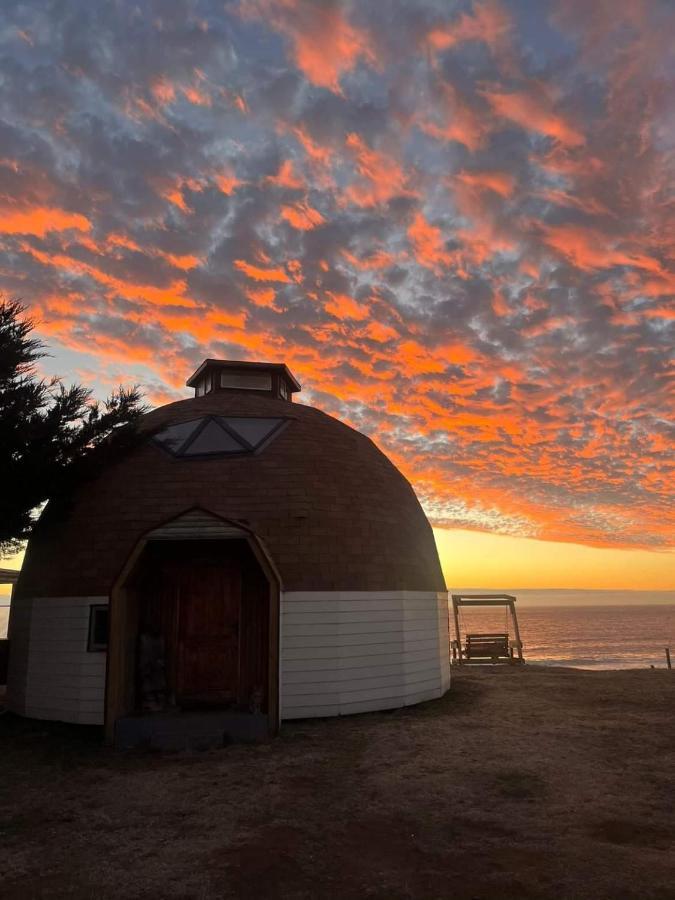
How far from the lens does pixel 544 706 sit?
14.4 meters

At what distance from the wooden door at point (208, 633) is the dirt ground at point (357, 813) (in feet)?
6.26

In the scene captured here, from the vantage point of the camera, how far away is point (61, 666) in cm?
1323

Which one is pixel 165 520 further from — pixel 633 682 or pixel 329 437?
pixel 633 682

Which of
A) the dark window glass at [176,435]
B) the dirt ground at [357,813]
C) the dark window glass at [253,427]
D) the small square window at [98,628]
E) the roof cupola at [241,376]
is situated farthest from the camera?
the roof cupola at [241,376]

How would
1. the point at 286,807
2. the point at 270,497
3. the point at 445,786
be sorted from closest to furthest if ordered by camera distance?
the point at 286,807
the point at 445,786
the point at 270,497

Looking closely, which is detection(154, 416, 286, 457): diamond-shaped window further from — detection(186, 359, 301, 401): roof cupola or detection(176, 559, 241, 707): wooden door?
detection(186, 359, 301, 401): roof cupola

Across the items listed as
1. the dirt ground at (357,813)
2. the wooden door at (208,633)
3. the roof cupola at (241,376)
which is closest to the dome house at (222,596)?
the wooden door at (208,633)

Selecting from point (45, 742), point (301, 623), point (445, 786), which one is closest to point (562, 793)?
point (445, 786)

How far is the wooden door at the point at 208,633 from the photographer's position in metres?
13.0

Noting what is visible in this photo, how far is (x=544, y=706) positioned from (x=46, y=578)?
39.0 feet

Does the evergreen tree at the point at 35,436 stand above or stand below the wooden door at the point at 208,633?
above

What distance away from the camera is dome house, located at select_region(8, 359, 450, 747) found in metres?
12.3

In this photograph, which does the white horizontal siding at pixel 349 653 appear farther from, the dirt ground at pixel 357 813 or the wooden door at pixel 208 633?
the wooden door at pixel 208 633

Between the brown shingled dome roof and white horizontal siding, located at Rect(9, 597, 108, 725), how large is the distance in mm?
447
